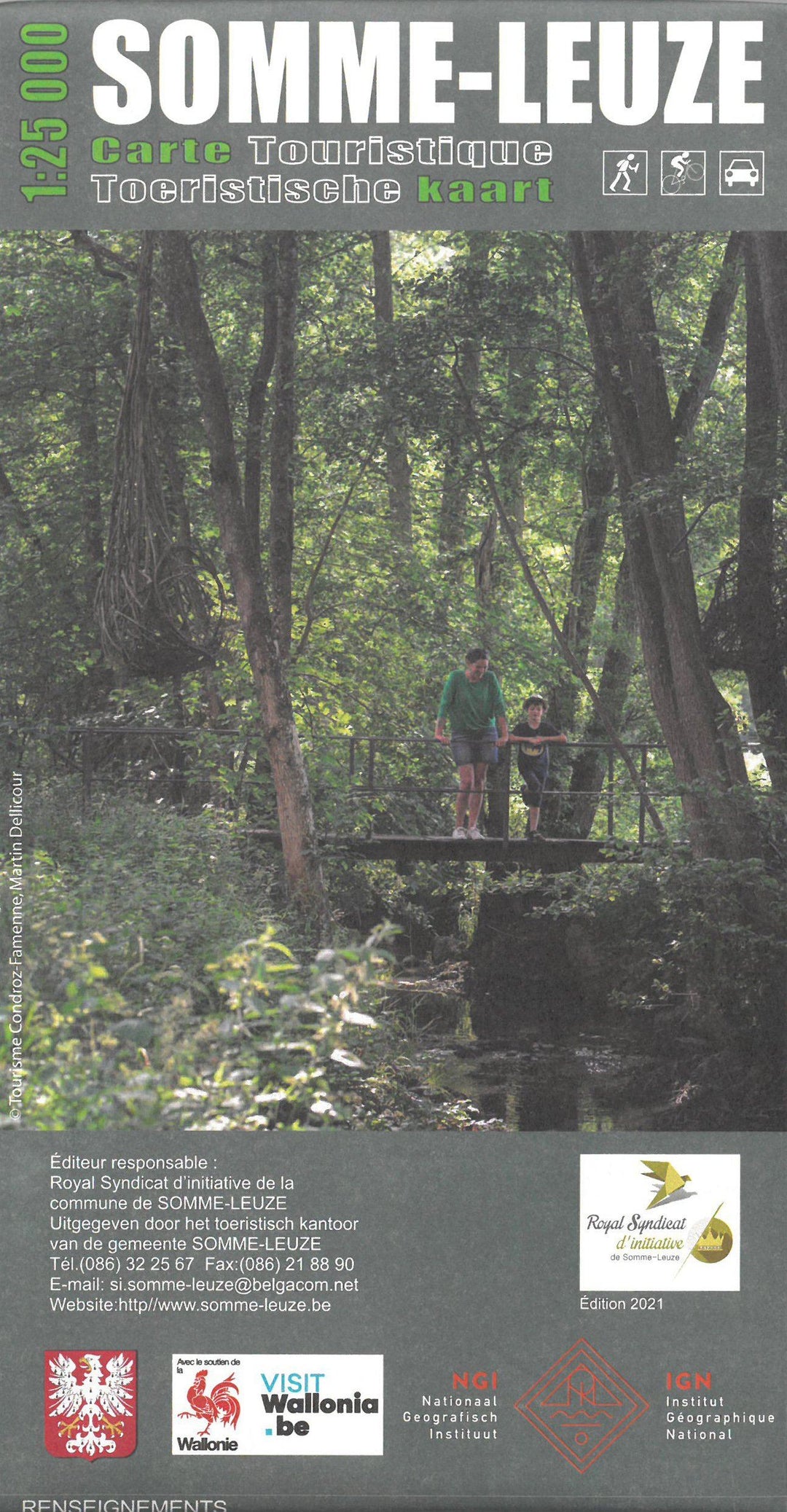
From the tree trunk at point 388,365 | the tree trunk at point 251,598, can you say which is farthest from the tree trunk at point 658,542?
the tree trunk at point 251,598

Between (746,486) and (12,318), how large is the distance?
316cm

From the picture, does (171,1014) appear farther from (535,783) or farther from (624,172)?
(624,172)

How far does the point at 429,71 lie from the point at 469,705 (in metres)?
2.15

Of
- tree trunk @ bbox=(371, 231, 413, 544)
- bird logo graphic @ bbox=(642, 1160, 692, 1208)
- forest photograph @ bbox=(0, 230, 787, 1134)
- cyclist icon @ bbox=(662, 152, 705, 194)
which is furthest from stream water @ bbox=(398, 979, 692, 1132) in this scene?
cyclist icon @ bbox=(662, 152, 705, 194)

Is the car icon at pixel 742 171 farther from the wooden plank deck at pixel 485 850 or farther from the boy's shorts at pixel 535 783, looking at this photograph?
the wooden plank deck at pixel 485 850

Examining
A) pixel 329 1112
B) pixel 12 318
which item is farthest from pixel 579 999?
pixel 12 318

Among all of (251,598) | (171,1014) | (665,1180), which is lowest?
(665,1180)

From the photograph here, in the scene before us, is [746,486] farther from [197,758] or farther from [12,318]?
[12,318]

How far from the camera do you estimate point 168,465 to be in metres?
4.91

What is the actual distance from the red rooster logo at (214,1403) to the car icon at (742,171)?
3.71 metres

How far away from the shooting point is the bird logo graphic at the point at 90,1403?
11.3ft

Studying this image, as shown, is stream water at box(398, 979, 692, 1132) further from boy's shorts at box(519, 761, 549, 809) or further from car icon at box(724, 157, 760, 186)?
car icon at box(724, 157, 760, 186)

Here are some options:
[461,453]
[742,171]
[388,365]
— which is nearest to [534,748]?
[461,453]

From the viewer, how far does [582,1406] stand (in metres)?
3.43
